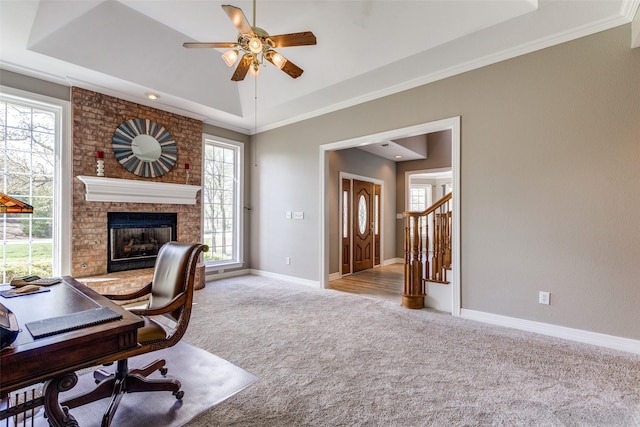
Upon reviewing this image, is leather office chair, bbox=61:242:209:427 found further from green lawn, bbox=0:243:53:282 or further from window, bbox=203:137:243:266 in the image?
window, bbox=203:137:243:266

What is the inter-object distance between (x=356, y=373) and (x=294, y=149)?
3.94 meters

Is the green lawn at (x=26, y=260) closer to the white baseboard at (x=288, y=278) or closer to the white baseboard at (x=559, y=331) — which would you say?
the white baseboard at (x=288, y=278)

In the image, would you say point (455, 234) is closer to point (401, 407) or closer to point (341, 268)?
point (401, 407)

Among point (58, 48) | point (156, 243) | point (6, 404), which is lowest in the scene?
point (6, 404)

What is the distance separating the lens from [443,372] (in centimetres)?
233

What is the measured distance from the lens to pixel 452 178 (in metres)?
3.58

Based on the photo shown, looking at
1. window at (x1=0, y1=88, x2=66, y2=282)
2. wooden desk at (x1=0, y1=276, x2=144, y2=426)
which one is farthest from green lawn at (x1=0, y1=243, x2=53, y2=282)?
wooden desk at (x1=0, y1=276, x2=144, y2=426)

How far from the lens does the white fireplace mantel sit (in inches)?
161

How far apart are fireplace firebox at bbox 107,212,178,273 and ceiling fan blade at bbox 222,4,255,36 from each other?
344cm

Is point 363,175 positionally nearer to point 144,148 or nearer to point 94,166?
point 144,148

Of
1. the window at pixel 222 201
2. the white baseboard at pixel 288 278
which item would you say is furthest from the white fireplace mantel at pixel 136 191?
the white baseboard at pixel 288 278

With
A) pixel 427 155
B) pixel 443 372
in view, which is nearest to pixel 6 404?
pixel 443 372

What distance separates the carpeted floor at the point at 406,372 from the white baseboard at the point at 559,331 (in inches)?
5.1

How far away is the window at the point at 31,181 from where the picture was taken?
3.60 m
